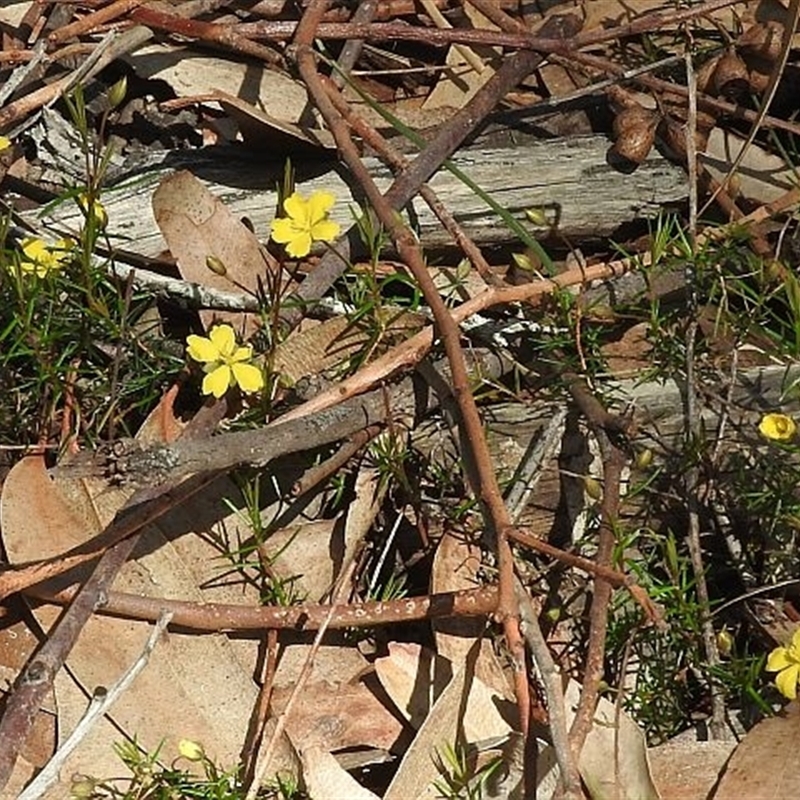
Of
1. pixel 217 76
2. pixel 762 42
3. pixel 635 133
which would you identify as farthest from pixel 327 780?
pixel 762 42

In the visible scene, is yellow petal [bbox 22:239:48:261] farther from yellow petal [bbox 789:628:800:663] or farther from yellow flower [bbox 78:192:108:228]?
yellow petal [bbox 789:628:800:663]

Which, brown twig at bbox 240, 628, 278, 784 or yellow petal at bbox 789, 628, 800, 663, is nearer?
yellow petal at bbox 789, 628, 800, 663

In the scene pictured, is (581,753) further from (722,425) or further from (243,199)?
(243,199)

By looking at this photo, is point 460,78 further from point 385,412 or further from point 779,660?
point 779,660

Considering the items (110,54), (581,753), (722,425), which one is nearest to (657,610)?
(581,753)

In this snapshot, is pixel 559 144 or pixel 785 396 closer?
pixel 785 396

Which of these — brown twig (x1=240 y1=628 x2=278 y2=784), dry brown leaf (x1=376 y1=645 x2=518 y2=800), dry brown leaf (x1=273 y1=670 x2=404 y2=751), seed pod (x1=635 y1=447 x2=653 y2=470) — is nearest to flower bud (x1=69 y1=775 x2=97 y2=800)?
brown twig (x1=240 y1=628 x2=278 y2=784)

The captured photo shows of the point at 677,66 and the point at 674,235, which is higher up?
the point at 677,66

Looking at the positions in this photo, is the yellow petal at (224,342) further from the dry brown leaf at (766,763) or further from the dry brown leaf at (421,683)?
the dry brown leaf at (766,763)
